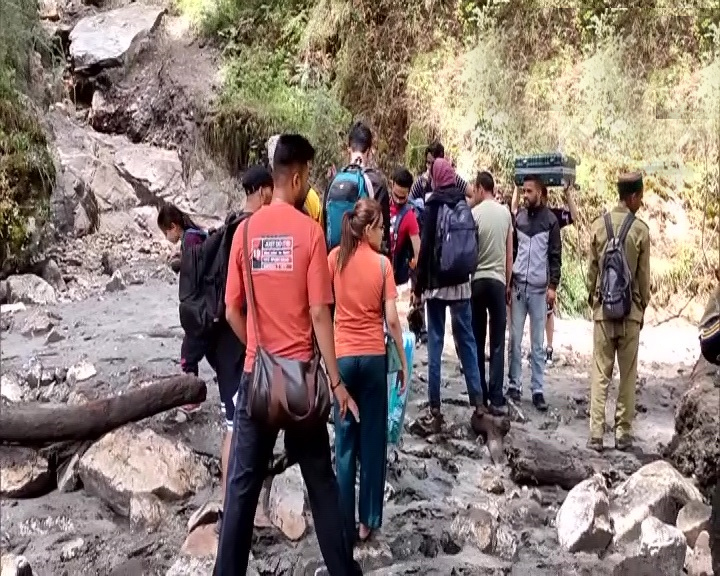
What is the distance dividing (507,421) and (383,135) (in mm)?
1365

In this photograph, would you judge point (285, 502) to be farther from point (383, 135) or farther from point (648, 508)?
point (383, 135)

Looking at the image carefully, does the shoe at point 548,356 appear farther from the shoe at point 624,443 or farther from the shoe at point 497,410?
the shoe at point 624,443

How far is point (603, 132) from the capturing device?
3068 millimetres

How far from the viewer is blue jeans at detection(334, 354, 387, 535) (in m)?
2.26

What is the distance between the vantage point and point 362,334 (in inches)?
89.4

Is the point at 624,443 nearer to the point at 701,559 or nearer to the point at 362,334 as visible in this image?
the point at 701,559

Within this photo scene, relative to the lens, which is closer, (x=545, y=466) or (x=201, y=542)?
(x=201, y=542)

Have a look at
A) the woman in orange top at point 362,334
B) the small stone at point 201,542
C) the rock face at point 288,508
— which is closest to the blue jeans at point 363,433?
the woman in orange top at point 362,334

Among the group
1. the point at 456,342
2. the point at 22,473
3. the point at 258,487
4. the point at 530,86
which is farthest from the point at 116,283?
the point at 530,86

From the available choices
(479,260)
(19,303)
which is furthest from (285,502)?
(19,303)

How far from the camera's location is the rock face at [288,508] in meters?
2.42

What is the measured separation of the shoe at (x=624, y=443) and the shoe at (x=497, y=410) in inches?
18.5

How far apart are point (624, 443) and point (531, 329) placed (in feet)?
2.11

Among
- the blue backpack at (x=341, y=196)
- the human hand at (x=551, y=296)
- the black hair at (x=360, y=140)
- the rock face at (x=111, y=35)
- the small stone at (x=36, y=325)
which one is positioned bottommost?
the small stone at (x=36, y=325)
